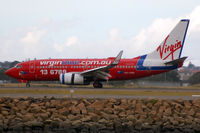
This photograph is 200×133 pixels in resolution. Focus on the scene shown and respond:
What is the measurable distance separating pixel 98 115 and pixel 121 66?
1832cm

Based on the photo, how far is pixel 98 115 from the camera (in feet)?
67.2

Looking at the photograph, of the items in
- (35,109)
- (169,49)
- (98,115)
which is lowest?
(98,115)

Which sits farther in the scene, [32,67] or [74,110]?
[32,67]

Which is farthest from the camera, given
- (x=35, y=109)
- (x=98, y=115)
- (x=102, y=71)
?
(x=102, y=71)

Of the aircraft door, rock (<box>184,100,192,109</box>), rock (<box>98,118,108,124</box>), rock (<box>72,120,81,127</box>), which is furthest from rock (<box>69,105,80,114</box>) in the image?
the aircraft door

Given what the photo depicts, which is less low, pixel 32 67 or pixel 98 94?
pixel 32 67

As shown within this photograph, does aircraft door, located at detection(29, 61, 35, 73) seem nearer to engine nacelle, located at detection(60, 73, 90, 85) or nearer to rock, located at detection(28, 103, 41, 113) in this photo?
engine nacelle, located at detection(60, 73, 90, 85)

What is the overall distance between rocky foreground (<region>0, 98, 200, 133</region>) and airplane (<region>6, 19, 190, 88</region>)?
1565 centimetres

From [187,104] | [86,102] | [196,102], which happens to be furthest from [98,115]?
[196,102]

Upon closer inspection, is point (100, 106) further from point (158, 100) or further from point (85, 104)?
point (158, 100)

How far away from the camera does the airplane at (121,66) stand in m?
37.6

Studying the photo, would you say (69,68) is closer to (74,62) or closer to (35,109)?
(74,62)

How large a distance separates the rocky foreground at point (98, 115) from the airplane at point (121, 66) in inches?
616

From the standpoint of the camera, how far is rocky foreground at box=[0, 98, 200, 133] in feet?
64.3
